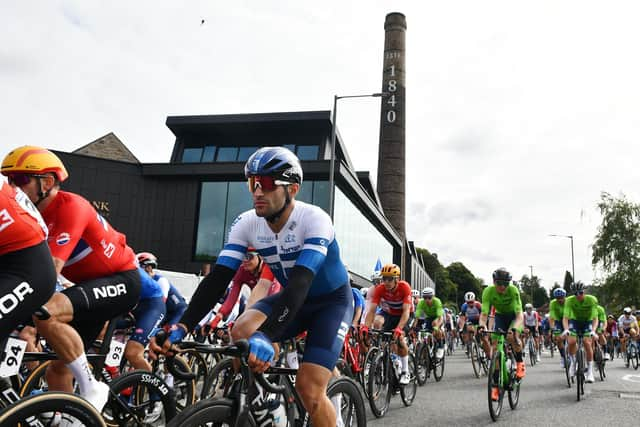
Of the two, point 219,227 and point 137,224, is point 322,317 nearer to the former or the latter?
point 219,227

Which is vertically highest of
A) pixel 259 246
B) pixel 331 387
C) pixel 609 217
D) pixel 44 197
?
pixel 609 217

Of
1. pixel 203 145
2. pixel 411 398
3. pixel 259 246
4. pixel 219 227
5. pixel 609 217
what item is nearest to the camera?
pixel 259 246

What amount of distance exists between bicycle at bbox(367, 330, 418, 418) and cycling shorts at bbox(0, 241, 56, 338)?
484 cm

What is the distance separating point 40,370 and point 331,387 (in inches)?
75.6

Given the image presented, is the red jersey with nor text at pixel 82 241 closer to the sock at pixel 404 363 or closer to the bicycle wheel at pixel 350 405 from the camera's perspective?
the bicycle wheel at pixel 350 405

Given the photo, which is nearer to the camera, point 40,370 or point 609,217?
point 40,370

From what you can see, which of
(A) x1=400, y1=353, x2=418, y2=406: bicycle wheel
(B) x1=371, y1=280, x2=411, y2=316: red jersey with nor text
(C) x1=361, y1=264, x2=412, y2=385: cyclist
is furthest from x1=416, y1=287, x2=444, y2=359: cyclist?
(A) x1=400, y1=353, x2=418, y2=406: bicycle wheel

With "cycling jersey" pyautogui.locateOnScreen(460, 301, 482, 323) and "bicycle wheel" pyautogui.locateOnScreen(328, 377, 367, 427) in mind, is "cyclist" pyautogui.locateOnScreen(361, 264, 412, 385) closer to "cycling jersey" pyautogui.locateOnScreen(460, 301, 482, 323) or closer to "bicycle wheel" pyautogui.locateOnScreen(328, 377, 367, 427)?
"bicycle wheel" pyautogui.locateOnScreen(328, 377, 367, 427)

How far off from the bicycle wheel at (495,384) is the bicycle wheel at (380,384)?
1.24 meters

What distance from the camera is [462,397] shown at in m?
8.98

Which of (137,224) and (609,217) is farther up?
(609,217)

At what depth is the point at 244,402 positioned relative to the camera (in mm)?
2525

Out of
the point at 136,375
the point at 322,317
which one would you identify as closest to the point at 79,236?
the point at 136,375

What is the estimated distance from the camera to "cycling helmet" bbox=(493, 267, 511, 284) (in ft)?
27.7
